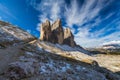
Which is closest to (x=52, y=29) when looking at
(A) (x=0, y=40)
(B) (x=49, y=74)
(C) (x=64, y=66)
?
(A) (x=0, y=40)

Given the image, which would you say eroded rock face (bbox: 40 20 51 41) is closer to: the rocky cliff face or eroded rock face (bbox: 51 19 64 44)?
the rocky cliff face

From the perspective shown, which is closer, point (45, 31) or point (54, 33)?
point (45, 31)

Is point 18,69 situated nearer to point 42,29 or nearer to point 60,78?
point 60,78

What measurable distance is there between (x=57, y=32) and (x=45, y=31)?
18130 mm

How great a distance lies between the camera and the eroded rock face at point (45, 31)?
158 meters

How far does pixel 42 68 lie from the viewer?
156ft

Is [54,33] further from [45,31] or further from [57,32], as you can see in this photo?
[45,31]

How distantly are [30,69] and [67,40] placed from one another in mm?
150216

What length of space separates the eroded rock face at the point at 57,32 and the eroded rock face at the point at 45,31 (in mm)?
7631

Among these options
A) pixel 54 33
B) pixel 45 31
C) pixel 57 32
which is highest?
pixel 57 32

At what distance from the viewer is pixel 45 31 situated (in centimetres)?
16038

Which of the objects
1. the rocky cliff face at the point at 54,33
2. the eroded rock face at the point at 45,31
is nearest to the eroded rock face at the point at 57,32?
the rocky cliff face at the point at 54,33

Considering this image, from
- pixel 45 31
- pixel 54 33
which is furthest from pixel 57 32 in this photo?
pixel 45 31

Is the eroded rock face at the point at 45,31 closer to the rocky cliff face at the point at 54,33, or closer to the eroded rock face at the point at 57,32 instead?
the rocky cliff face at the point at 54,33
